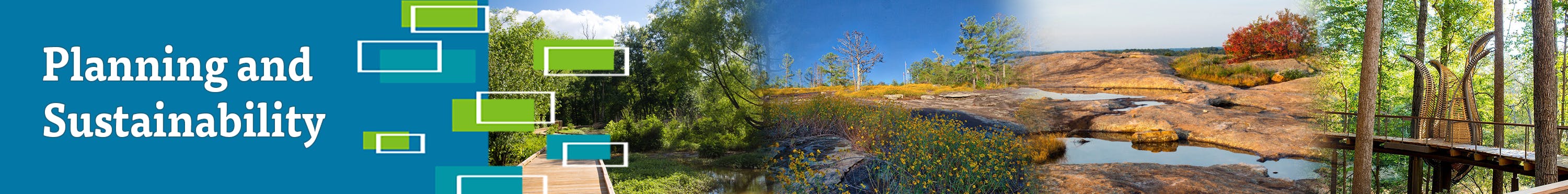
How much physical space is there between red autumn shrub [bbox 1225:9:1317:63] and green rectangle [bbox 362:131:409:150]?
14.0 feet

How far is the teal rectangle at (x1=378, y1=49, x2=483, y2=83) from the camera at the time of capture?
13.2 ft

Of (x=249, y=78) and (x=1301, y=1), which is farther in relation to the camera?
(x=1301, y=1)

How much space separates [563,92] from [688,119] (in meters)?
1.55

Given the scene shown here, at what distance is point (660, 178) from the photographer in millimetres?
10562


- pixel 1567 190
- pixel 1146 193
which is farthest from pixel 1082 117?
pixel 1567 190

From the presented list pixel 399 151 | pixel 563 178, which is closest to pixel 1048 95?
pixel 399 151

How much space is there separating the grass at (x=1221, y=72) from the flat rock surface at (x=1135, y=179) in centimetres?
45

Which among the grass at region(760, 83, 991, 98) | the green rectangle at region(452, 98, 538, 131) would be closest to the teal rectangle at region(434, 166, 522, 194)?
the green rectangle at region(452, 98, 538, 131)

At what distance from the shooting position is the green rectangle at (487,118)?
3.71 m

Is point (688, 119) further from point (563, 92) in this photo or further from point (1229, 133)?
point (1229, 133)

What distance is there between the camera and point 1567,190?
5152mm

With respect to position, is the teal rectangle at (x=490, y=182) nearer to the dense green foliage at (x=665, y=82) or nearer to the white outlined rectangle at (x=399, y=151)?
the white outlined rectangle at (x=399, y=151)

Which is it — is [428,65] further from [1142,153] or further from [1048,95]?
[1142,153]

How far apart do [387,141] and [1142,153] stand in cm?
394
